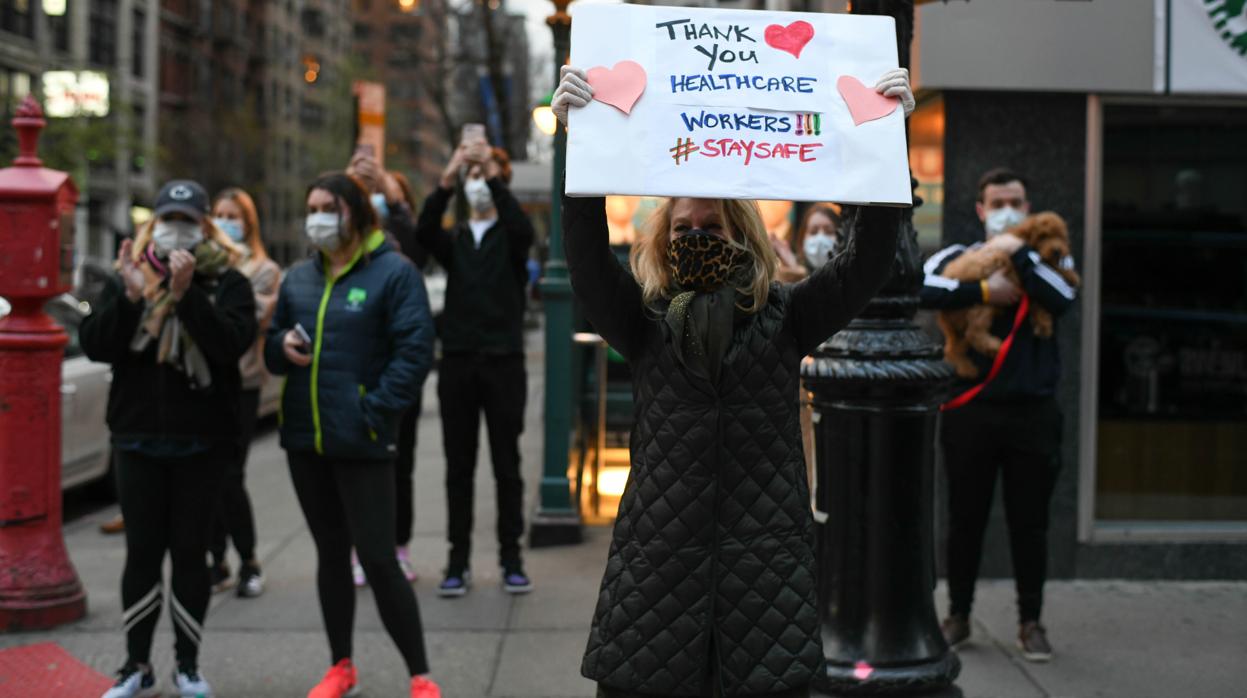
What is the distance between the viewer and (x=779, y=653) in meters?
2.77

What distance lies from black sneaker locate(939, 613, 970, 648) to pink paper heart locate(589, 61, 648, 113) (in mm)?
3350

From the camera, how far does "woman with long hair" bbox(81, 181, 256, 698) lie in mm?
4578

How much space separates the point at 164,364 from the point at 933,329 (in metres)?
3.79

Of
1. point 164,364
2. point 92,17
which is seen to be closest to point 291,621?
point 164,364

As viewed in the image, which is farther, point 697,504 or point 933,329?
point 933,329

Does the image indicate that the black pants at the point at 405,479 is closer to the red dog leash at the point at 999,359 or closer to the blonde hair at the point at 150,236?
the blonde hair at the point at 150,236

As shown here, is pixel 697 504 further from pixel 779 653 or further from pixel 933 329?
pixel 933 329

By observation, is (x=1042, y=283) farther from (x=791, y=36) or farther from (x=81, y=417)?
(x=81, y=417)

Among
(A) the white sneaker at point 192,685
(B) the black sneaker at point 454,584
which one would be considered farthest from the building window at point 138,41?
(A) the white sneaker at point 192,685

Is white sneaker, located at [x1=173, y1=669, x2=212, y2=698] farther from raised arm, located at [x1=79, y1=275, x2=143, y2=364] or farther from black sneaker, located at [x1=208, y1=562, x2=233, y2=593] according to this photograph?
black sneaker, located at [x1=208, y1=562, x2=233, y2=593]

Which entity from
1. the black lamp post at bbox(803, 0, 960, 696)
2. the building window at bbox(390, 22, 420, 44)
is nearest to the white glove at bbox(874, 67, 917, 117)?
the black lamp post at bbox(803, 0, 960, 696)

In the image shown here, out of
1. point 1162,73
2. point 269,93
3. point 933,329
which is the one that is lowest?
point 933,329

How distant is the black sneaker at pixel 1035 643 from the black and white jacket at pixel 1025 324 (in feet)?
3.22

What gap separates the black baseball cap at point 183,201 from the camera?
4734 millimetres
